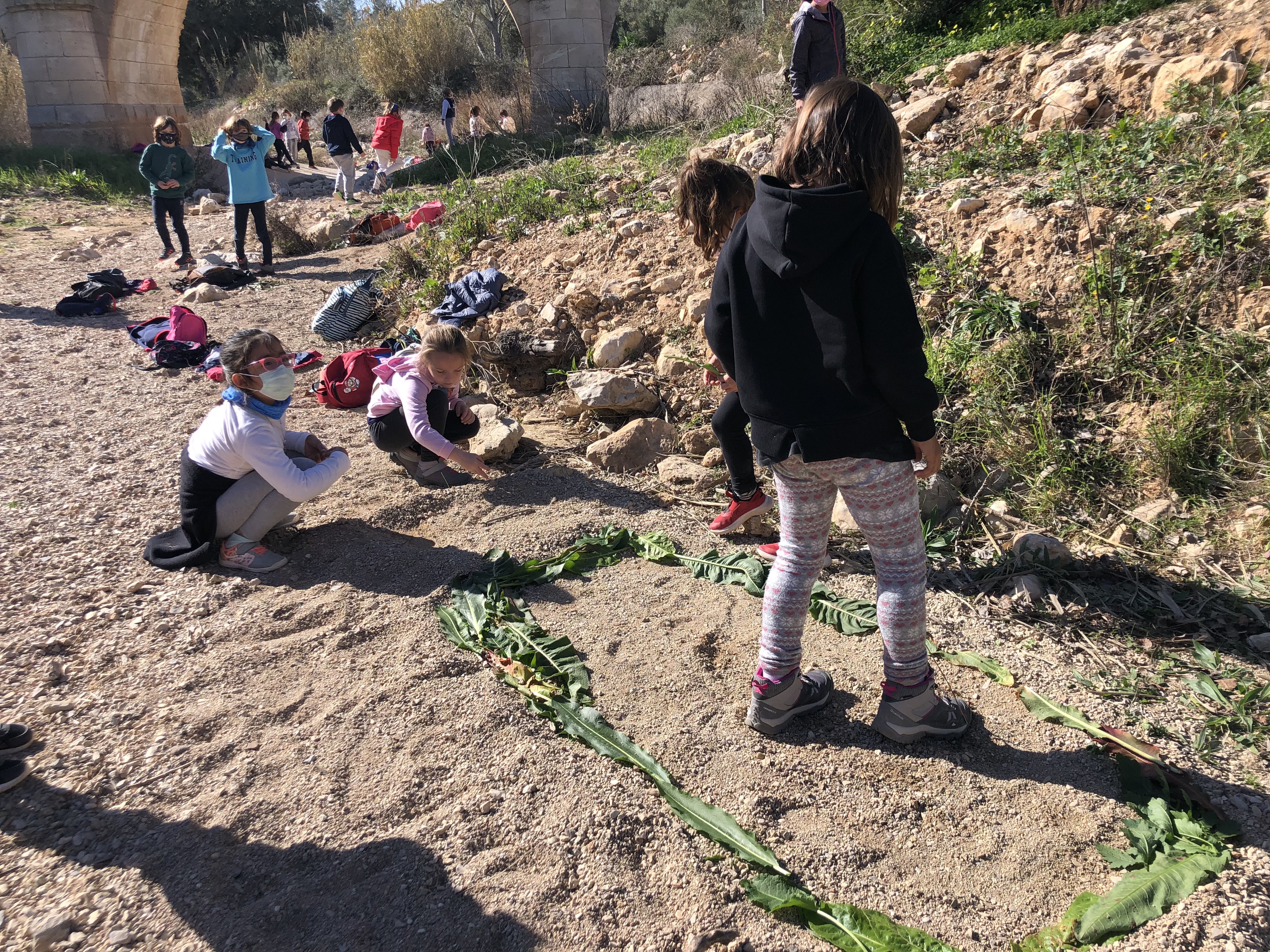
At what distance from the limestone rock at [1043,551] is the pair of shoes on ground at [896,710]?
3.37ft

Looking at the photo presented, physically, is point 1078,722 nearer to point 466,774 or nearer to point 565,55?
point 466,774

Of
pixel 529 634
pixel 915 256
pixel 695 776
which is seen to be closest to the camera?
pixel 695 776

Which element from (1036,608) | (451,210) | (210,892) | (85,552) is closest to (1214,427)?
(1036,608)

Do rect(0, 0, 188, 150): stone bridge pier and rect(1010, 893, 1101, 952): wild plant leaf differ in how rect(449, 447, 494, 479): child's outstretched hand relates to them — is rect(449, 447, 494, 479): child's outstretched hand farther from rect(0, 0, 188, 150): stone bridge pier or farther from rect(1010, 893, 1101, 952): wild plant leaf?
rect(0, 0, 188, 150): stone bridge pier

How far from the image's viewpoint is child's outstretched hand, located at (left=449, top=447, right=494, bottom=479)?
11.8 ft

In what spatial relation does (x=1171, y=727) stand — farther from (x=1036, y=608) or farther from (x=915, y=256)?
(x=915, y=256)

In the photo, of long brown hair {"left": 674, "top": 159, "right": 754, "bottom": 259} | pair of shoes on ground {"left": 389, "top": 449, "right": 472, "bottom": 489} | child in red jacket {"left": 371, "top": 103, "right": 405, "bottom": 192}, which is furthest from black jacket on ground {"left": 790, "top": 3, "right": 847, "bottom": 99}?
child in red jacket {"left": 371, "top": 103, "right": 405, "bottom": 192}

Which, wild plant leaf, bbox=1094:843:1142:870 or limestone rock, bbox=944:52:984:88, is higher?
limestone rock, bbox=944:52:984:88

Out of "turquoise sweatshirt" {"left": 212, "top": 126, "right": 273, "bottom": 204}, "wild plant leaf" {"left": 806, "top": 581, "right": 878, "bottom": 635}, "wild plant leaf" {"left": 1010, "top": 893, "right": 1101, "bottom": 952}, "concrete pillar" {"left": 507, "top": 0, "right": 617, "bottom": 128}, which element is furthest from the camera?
"concrete pillar" {"left": 507, "top": 0, "right": 617, "bottom": 128}

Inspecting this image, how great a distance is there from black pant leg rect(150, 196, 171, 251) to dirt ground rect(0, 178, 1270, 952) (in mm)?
6252

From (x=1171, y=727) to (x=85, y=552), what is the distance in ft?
13.4

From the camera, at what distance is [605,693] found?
2574 millimetres

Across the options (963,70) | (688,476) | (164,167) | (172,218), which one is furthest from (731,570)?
(164,167)

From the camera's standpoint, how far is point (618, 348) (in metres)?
4.98
